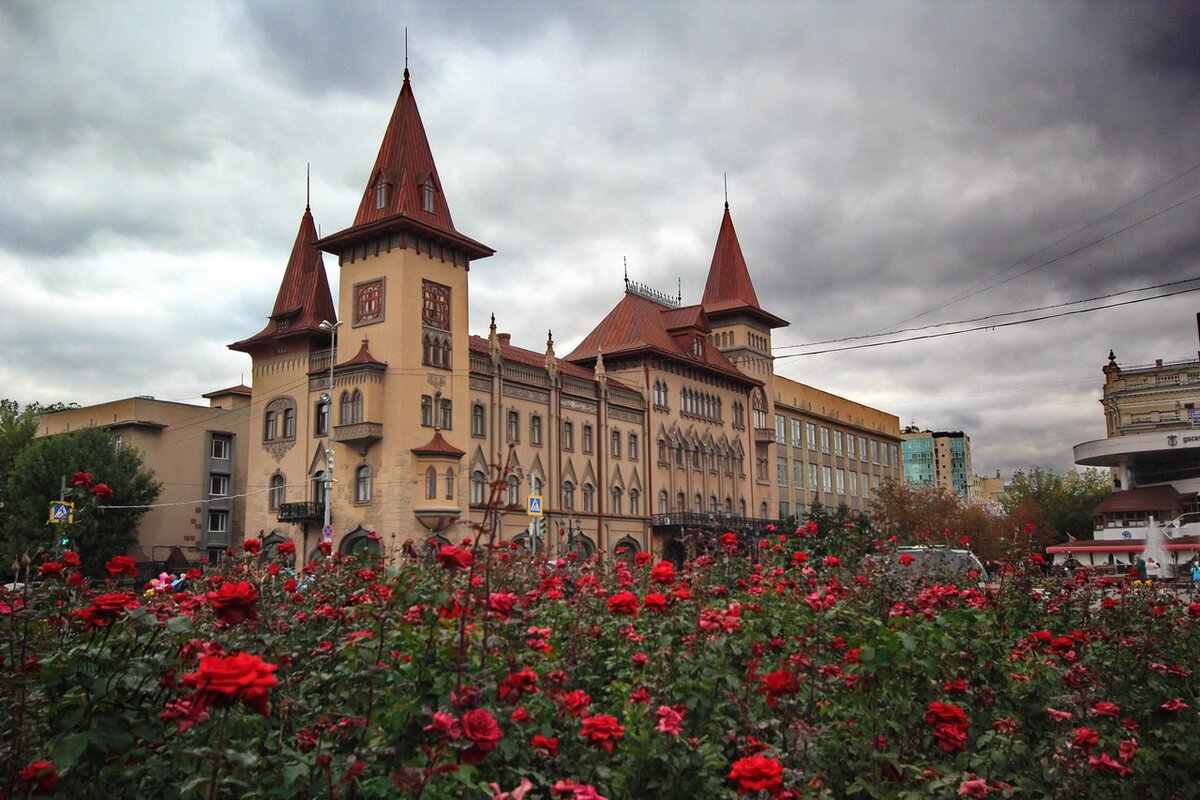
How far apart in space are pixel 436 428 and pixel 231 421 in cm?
1978

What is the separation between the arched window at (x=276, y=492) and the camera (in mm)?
41875

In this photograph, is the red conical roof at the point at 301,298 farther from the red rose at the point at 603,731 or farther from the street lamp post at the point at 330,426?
the red rose at the point at 603,731

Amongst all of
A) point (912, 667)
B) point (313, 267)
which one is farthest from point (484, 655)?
point (313, 267)

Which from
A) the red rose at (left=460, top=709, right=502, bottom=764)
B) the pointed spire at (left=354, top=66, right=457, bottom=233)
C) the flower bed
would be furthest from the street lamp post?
the red rose at (left=460, top=709, right=502, bottom=764)

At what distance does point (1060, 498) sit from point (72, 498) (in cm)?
7556

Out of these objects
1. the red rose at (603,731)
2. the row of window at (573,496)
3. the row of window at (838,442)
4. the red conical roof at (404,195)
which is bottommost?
the red rose at (603,731)

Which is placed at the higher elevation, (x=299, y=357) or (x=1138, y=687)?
(x=299, y=357)

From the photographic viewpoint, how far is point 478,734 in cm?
324

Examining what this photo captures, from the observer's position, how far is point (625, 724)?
4.91 metres

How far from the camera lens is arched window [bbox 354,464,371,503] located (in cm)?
3862

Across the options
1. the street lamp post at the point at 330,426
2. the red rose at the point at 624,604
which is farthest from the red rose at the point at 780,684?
the street lamp post at the point at 330,426

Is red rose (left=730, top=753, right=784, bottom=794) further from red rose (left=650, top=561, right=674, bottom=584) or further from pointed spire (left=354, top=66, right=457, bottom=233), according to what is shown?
pointed spire (left=354, top=66, right=457, bottom=233)

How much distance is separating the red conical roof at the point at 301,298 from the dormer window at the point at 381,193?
3769 millimetres

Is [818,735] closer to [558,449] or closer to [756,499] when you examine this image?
[558,449]
